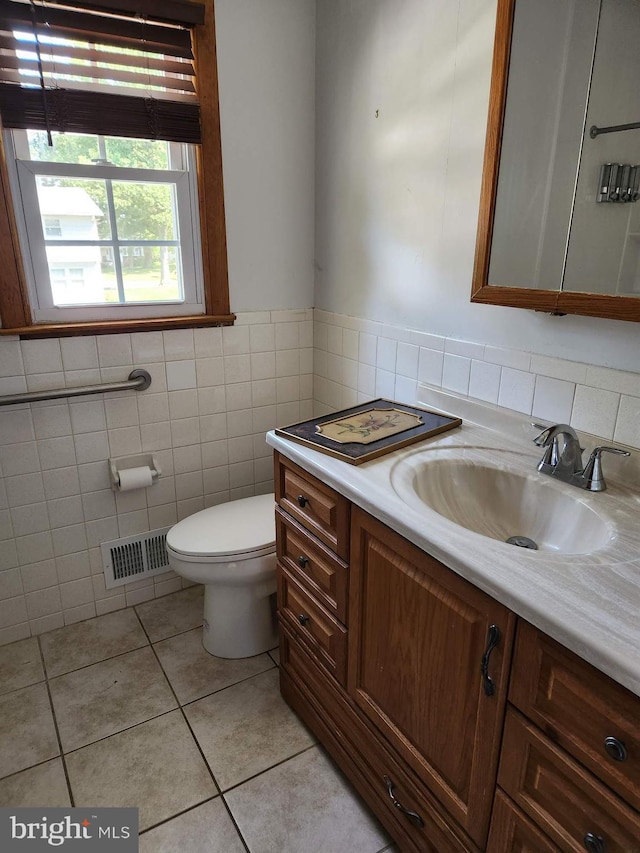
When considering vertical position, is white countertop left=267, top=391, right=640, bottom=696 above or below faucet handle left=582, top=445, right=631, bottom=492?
below

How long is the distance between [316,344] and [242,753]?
146 cm

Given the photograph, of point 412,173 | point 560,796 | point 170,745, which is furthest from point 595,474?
point 170,745

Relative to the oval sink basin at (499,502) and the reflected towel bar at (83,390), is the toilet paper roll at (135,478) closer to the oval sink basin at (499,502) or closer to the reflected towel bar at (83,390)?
the reflected towel bar at (83,390)

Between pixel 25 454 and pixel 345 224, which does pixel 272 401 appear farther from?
pixel 25 454

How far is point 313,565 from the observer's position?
→ 1363mm

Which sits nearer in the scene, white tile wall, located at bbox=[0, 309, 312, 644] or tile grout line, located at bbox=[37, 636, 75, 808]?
tile grout line, located at bbox=[37, 636, 75, 808]

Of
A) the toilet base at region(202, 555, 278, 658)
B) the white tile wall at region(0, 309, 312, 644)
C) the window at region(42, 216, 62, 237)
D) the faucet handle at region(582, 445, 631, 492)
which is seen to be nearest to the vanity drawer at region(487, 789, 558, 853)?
the faucet handle at region(582, 445, 631, 492)

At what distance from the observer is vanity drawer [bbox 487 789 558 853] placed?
0.84 metres

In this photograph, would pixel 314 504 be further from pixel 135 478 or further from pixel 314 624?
pixel 135 478

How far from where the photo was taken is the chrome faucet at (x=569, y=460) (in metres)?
1.12

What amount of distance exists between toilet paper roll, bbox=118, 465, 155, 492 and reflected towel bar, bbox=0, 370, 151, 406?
29 centimetres

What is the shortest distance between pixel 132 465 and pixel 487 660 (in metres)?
1.50

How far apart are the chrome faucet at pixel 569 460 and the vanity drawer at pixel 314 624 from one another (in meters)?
0.61

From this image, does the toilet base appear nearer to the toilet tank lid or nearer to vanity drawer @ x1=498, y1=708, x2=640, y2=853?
the toilet tank lid
